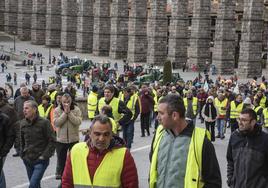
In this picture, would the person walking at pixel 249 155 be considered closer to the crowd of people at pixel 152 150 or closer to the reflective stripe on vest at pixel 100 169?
Result: the crowd of people at pixel 152 150

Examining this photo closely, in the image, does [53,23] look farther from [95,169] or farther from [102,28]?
[95,169]

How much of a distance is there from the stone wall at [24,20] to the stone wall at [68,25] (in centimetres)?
890

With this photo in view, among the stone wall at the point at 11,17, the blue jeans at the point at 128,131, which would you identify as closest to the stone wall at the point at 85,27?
the stone wall at the point at 11,17

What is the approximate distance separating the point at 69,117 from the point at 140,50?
152 feet

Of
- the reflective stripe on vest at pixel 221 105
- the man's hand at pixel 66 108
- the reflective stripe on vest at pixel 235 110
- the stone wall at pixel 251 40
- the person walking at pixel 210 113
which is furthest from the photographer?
the stone wall at pixel 251 40

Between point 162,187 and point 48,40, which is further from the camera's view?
point 48,40

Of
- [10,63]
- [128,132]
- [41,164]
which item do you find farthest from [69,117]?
[10,63]

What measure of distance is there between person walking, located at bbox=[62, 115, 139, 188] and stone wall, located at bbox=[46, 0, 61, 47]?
211 feet

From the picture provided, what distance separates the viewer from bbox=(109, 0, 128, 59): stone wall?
190 ft

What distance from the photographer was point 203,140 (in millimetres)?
5234

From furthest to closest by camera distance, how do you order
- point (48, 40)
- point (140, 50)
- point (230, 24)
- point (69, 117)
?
point (48, 40)
point (140, 50)
point (230, 24)
point (69, 117)

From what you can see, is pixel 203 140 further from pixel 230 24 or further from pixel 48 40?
pixel 48 40

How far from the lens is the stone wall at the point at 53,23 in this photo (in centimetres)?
6869

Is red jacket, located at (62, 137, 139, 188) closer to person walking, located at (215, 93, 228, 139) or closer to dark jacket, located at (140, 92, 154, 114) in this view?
dark jacket, located at (140, 92, 154, 114)
